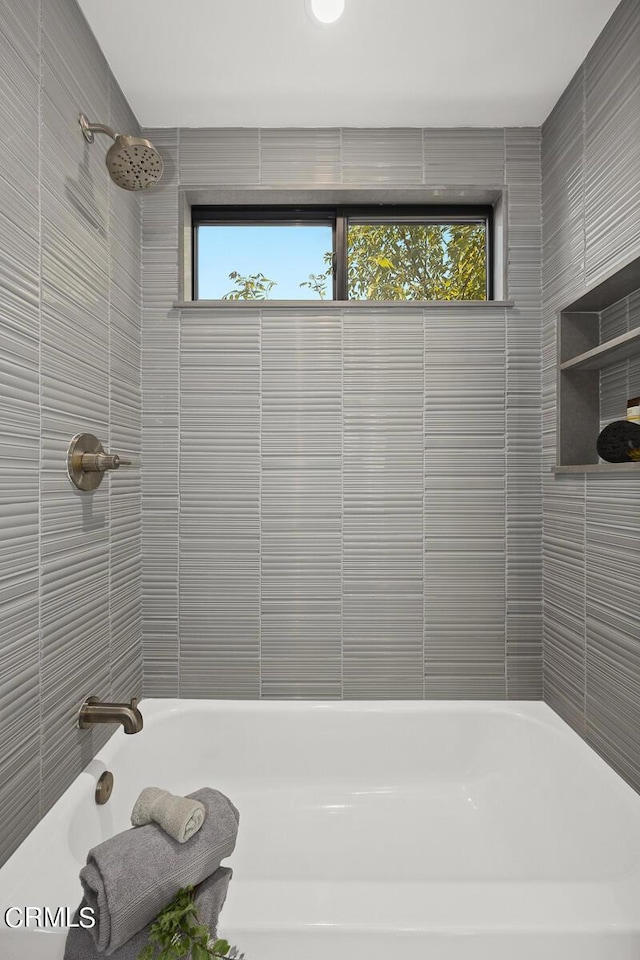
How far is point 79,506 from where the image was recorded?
1564mm

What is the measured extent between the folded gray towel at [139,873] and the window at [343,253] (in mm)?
1794

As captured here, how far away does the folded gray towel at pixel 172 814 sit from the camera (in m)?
1.10

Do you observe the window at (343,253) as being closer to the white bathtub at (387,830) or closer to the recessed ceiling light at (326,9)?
the recessed ceiling light at (326,9)

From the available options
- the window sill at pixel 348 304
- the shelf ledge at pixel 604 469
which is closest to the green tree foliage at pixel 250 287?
the window sill at pixel 348 304

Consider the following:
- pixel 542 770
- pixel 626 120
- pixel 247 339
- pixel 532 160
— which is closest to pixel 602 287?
pixel 626 120

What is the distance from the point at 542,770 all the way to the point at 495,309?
1.55 meters

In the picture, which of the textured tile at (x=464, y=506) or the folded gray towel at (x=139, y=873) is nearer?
the folded gray towel at (x=139, y=873)

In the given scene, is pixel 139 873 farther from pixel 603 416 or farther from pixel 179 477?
pixel 603 416

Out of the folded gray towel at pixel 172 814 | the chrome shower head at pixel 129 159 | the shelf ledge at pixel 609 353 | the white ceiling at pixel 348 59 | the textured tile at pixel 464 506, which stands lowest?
the folded gray towel at pixel 172 814

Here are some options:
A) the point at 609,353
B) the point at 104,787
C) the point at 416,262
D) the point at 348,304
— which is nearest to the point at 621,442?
the point at 609,353

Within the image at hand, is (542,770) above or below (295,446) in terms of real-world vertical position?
below

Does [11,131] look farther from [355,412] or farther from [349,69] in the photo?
[355,412]

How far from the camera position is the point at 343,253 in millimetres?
2238

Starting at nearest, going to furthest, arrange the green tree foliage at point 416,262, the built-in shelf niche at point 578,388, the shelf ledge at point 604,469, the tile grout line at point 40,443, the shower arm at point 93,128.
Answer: the tile grout line at point 40,443 → the shelf ledge at point 604,469 → the shower arm at point 93,128 → the built-in shelf niche at point 578,388 → the green tree foliage at point 416,262
